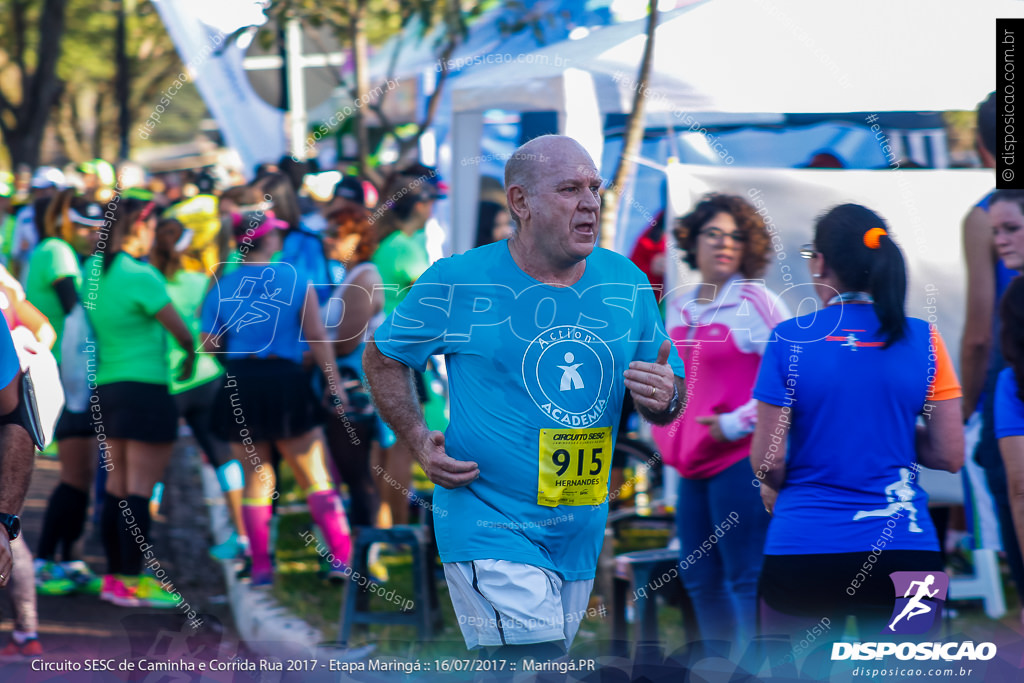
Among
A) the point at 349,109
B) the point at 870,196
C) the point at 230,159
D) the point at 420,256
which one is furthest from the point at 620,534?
the point at 230,159

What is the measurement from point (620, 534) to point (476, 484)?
11.1 feet

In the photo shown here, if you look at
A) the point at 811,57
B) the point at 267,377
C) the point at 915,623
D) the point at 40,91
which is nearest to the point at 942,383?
the point at 915,623

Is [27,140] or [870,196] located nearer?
[870,196]

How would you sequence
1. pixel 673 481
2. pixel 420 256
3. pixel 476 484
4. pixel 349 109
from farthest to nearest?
pixel 349 109, pixel 420 256, pixel 673 481, pixel 476 484

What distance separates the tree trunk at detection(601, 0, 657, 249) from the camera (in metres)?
4.88

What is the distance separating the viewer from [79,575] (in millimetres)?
5801

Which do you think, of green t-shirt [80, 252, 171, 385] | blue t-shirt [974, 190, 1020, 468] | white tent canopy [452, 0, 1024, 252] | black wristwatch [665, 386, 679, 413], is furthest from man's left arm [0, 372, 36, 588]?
blue t-shirt [974, 190, 1020, 468]

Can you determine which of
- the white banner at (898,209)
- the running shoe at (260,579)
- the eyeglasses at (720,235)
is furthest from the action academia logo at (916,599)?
the running shoe at (260,579)

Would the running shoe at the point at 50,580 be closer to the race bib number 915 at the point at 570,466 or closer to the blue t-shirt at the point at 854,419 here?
the race bib number 915 at the point at 570,466

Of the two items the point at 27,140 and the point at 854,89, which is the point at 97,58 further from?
the point at 854,89

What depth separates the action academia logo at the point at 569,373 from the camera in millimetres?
3199

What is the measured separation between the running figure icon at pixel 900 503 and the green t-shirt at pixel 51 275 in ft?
13.4

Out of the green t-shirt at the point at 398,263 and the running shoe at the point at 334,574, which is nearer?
the running shoe at the point at 334,574

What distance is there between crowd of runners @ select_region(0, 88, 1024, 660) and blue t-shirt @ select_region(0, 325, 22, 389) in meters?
0.01
